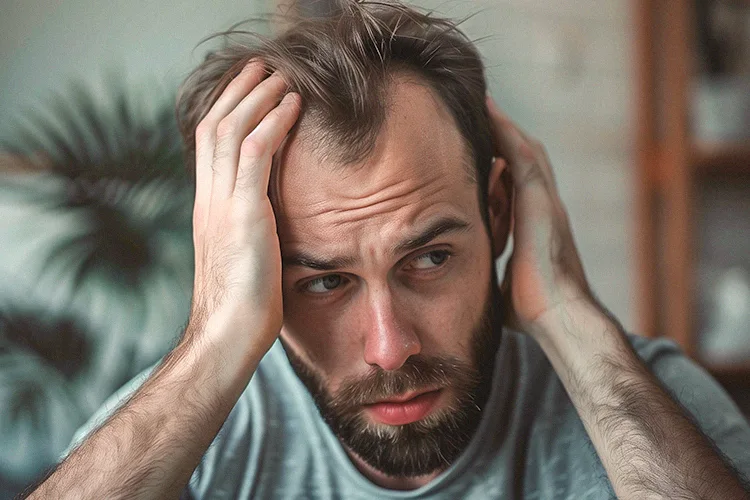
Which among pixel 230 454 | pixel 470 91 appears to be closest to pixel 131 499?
pixel 230 454

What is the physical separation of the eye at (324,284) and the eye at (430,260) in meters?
0.10

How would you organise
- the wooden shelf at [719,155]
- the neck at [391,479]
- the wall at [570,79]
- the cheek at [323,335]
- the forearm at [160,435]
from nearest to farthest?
the forearm at [160,435] → the cheek at [323,335] → the neck at [391,479] → the wall at [570,79] → the wooden shelf at [719,155]

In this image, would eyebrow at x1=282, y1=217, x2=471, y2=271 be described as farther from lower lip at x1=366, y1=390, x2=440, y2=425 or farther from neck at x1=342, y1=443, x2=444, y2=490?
neck at x1=342, y1=443, x2=444, y2=490

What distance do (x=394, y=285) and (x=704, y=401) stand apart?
549 mm

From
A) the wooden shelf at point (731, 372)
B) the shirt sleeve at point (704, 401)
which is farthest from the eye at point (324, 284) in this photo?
the wooden shelf at point (731, 372)

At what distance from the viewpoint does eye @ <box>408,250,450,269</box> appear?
Answer: 1076mm

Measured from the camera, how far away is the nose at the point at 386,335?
1.01 m

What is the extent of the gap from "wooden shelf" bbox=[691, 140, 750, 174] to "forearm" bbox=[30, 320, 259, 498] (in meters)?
1.83

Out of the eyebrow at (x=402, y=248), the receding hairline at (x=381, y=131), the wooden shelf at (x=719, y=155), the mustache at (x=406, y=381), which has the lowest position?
the wooden shelf at (x=719, y=155)

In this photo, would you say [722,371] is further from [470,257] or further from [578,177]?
[470,257]

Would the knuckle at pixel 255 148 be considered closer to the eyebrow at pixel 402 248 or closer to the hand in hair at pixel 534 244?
the eyebrow at pixel 402 248

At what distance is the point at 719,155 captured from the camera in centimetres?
243

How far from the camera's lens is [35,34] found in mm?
2098

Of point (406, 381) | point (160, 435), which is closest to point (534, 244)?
point (406, 381)
